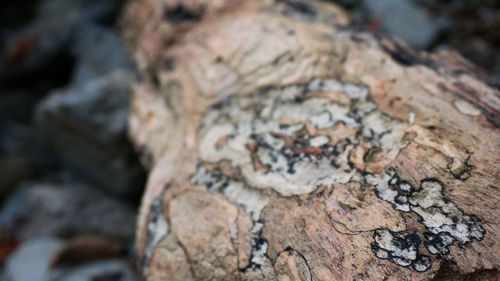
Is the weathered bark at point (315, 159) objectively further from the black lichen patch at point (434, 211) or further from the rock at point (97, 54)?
the rock at point (97, 54)

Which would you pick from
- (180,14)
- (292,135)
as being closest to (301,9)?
(180,14)

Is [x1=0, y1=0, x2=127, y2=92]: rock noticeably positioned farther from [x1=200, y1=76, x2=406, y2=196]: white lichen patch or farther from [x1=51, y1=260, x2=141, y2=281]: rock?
[x1=200, y1=76, x2=406, y2=196]: white lichen patch

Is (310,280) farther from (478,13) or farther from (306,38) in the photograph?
(478,13)

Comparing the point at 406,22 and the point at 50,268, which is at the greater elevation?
the point at 406,22

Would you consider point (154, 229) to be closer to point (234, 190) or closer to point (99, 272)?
point (234, 190)

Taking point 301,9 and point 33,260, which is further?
point 33,260

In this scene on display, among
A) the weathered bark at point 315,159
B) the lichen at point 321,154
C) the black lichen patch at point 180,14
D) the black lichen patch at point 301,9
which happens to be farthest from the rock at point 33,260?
the black lichen patch at point 301,9

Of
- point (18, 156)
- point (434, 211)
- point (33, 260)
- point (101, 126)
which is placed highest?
point (434, 211)

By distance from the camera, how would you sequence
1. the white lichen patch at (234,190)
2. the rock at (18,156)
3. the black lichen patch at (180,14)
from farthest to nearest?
the rock at (18,156)
the black lichen patch at (180,14)
the white lichen patch at (234,190)
